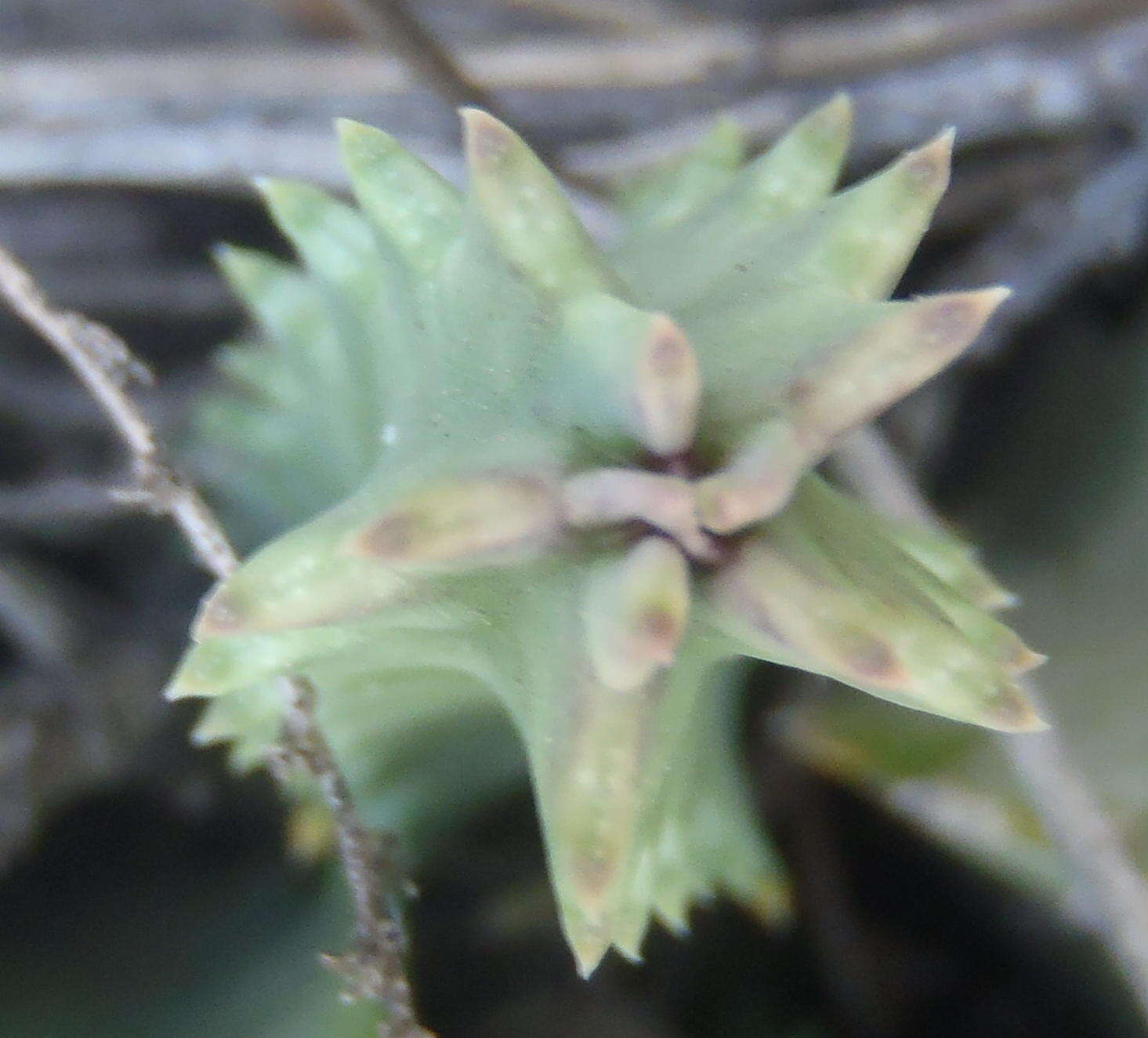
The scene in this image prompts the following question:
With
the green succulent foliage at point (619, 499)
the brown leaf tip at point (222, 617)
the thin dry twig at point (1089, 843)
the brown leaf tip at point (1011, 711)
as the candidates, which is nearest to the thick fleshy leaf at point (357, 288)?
the green succulent foliage at point (619, 499)

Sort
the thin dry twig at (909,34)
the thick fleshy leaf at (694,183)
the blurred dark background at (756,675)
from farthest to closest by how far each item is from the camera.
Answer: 1. the thin dry twig at (909,34)
2. the blurred dark background at (756,675)
3. the thick fleshy leaf at (694,183)

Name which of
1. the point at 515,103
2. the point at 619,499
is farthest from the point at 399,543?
the point at 515,103

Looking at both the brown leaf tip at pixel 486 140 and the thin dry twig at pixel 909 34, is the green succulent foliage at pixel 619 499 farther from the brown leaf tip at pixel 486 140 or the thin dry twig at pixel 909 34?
the thin dry twig at pixel 909 34

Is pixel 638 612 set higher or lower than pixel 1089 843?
higher

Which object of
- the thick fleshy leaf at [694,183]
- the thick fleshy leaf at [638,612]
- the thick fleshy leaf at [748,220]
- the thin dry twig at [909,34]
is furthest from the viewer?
the thin dry twig at [909,34]

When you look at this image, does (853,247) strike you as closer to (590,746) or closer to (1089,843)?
(590,746)

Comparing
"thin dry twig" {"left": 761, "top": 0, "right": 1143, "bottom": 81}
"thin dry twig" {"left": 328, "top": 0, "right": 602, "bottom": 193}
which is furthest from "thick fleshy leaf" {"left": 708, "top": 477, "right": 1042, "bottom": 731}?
"thin dry twig" {"left": 761, "top": 0, "right": 1143, "bottom": 81}
